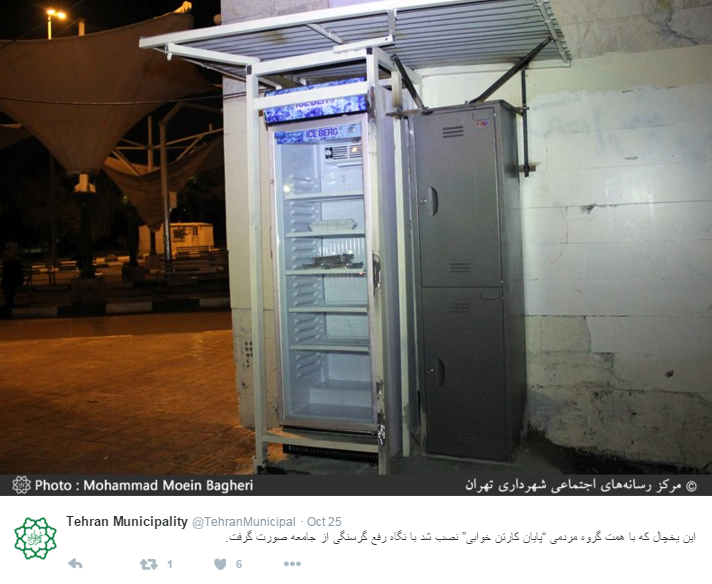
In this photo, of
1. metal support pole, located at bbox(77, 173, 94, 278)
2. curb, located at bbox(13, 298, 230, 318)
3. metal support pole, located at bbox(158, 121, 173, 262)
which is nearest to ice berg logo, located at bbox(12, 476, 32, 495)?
curb, located at bbox(13, 298, 230, 318)

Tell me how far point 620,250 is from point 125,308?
16314mm

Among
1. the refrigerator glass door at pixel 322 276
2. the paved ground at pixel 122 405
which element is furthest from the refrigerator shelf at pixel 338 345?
the paved ground at pixel 122 405

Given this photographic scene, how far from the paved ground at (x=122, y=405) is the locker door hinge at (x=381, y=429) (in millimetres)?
1406

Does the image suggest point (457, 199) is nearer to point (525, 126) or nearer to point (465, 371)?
point (525, 126)

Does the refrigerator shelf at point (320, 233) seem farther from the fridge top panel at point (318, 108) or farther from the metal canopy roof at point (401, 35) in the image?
the metal canopy roof at point (401, 35)

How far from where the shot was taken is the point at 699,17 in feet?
16.5

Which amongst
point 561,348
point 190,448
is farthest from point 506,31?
point 190,448

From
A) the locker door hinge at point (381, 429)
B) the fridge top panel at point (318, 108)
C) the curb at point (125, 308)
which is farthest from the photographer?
the curb at point (125, 308)

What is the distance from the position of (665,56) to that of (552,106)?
2.88 ft

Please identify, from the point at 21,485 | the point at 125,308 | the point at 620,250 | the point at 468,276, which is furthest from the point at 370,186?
the point at 125,308

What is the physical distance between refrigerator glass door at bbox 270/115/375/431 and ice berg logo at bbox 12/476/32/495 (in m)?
1.91

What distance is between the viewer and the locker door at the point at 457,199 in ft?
16.4

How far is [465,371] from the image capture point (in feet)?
17.0
